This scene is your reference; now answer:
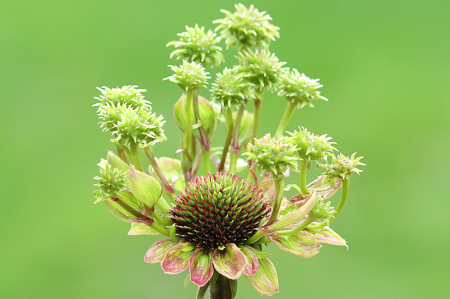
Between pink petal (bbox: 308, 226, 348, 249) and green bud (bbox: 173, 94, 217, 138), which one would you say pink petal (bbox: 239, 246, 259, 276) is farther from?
green bud (bbox: 173, 94, 217, 138)

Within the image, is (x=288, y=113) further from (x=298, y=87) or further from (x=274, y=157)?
(x=274, y=157)

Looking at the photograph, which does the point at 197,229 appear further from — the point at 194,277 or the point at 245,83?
the point at 245,83

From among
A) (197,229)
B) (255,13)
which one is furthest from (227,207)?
(255,13)

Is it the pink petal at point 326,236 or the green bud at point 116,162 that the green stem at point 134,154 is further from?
the pink petal at point 326,236

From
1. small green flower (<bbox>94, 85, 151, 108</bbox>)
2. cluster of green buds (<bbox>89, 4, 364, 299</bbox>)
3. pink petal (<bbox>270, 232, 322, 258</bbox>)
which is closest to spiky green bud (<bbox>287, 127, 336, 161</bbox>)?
cluster of green buds (<bbox>89, 4, 364, 299</bbox>)

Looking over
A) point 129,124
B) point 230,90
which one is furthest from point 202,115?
point 129,124

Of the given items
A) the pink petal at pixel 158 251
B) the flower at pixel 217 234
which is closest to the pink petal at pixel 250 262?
the flower at pixel 217 234
